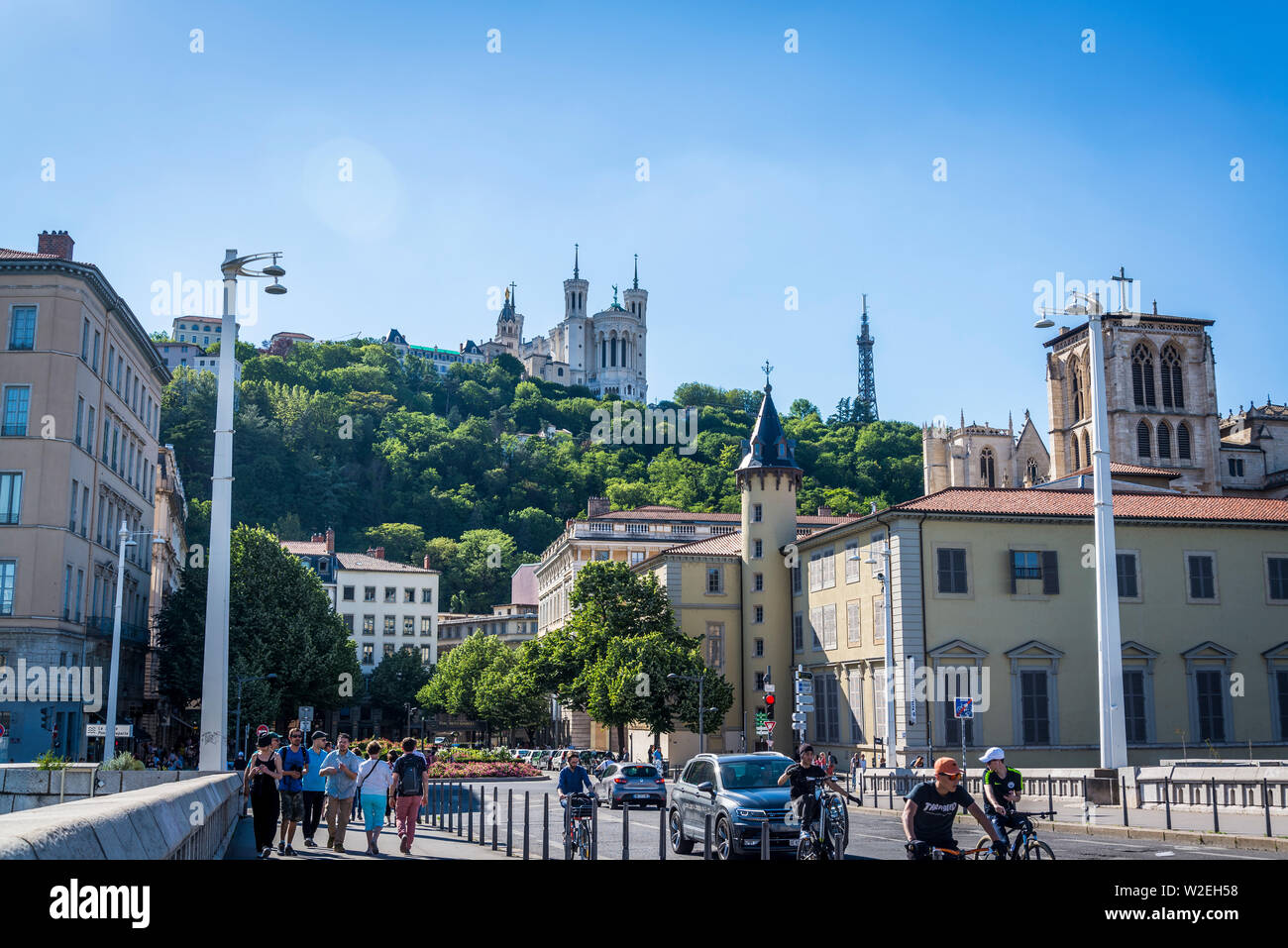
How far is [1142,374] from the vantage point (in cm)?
11038

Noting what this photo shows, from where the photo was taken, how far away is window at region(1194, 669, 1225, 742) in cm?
4728

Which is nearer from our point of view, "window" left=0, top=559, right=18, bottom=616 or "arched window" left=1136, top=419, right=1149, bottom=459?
"window" left=0, top=559, right=18, bottom=616

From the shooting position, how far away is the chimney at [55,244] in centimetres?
5128

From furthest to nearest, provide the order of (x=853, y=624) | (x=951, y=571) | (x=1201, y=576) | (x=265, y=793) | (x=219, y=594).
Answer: (x=853, y=624)
(x=1201, y=576)
(x=951, y=571)
(x=219, y=594)
(x=265, y=793)

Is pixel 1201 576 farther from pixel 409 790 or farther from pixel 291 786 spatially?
pixel 291 786

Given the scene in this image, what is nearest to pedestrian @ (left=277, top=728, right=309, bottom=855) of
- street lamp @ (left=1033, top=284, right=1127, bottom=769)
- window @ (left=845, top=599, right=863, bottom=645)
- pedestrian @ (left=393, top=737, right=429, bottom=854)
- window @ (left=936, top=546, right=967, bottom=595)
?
pedestrian @ (left=393, top=737, right=429, bottom=854)

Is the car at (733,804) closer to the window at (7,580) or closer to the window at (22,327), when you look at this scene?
the window at (7,580)

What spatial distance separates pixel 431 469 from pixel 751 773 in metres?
143

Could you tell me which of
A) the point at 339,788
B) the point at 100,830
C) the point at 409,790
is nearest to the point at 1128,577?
the point at 409,790

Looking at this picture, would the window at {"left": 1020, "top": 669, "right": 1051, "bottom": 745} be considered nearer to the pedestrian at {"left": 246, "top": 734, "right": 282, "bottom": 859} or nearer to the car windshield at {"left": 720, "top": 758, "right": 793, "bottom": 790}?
the car windshield at {"left": 720, "top": 758, "right": 793, "bottom": 790}

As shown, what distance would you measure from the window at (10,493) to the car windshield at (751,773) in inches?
1404

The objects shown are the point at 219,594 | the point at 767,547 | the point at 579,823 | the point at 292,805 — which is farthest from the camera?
the point at 767,547

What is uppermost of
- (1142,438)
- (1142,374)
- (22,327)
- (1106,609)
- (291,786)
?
(1142,374)

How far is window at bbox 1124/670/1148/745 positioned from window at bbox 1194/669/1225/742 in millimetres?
2404
